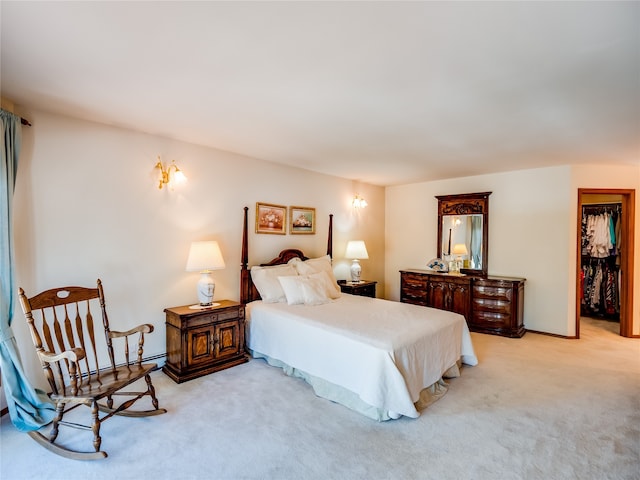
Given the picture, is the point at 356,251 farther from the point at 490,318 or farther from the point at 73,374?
the point at 73,374

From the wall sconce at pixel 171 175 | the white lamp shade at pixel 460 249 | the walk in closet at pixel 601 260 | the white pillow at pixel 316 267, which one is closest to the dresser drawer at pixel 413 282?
the white lamp shade at pixel 460 249

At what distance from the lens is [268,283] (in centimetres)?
387

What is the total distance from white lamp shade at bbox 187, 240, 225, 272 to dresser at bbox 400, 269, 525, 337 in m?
3.40

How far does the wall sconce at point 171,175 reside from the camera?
3.38 meters

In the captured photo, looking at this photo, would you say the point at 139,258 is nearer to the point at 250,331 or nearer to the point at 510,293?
the point at 250,331

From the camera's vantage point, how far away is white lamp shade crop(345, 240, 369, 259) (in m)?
5.16

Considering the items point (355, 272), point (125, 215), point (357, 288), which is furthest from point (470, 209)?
point (125, 215)

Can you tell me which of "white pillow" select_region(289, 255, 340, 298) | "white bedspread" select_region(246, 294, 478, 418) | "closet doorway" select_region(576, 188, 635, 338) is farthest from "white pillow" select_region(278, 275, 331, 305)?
"closet doorway" select_region(576, 188, 635, 338)

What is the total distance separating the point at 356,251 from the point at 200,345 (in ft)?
9.25

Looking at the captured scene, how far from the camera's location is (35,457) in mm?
1965

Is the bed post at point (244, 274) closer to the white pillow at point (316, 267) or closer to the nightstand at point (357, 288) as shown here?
the white pillow at point (316, 267)

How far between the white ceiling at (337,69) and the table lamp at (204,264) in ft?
3.90

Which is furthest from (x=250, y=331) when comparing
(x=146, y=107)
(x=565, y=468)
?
(x=565, y=468)

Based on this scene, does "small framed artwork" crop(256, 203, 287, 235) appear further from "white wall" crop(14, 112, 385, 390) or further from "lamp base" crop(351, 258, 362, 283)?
"lamp base" crop(351, 258, 362, 283)
